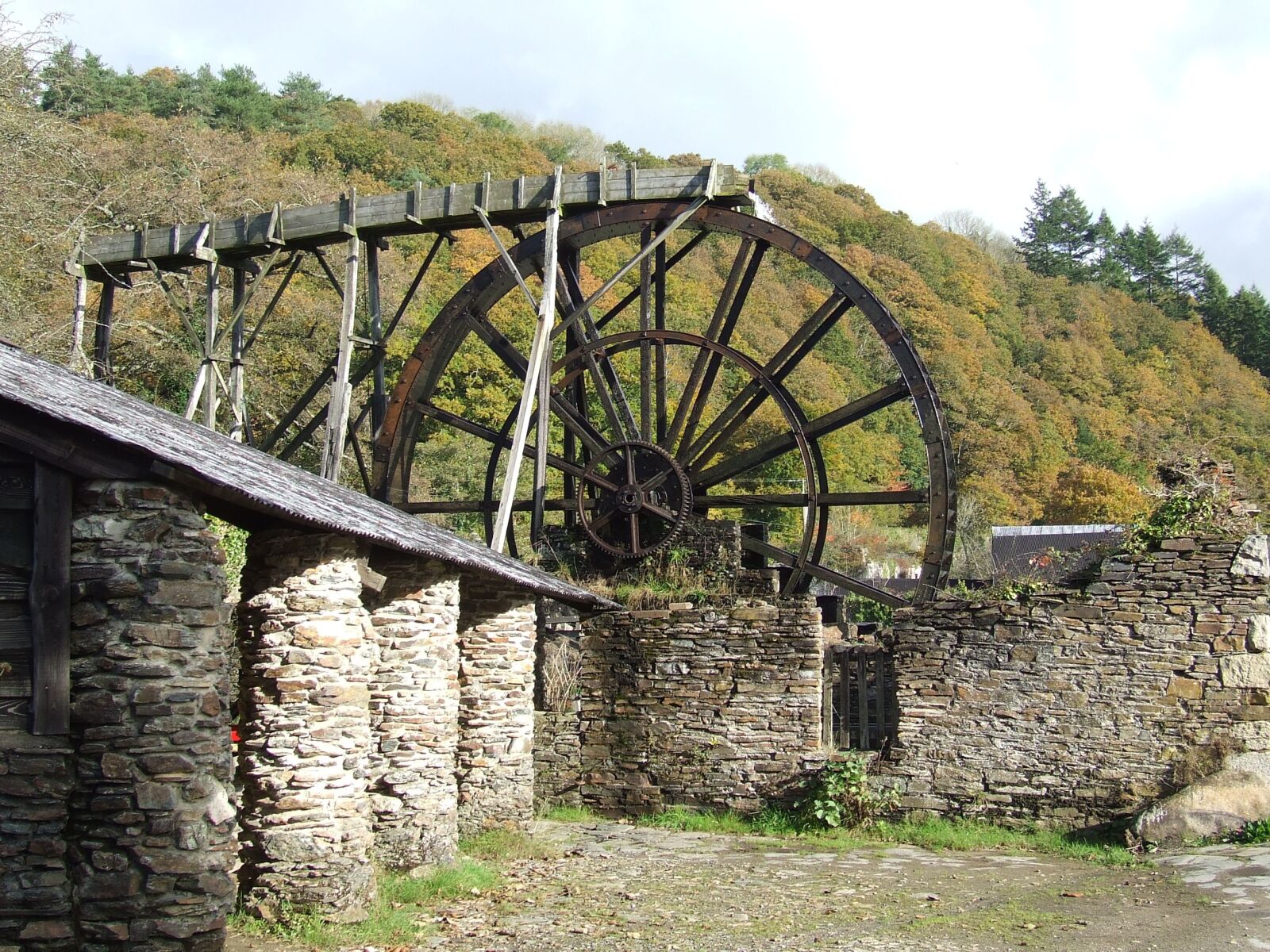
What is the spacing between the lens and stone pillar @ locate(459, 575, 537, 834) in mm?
9930

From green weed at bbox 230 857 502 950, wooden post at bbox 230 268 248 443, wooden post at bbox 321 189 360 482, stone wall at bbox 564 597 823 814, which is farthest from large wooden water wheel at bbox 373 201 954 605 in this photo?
green weed at bbox 230 857 502 950

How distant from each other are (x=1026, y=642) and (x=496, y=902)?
5.15 m

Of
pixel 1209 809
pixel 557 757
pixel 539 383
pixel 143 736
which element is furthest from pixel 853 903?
pixel 539 383

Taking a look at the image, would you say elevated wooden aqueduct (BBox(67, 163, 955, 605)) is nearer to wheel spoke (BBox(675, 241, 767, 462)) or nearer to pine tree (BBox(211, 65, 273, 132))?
wheel spoke (BBox(675, 241, 767, 462))

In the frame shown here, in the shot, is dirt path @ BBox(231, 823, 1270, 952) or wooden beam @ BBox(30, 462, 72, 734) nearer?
wooden beam @ BBox(30, 462, 72, 734)

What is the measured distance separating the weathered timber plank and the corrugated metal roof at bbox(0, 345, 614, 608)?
192 inches

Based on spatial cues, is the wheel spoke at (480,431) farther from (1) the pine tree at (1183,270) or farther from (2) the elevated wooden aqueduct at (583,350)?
(1) the pine tree at (1183,270)

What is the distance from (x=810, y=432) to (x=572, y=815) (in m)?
4.41

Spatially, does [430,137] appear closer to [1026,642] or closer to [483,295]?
[483,295]

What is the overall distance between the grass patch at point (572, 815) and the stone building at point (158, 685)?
4.33 meters

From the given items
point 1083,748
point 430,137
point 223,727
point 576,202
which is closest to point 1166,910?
point 1083,748

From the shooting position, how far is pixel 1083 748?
10547 mm

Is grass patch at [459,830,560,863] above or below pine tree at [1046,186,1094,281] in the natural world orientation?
below

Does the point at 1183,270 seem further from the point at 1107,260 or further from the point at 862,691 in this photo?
the point at 862,691
